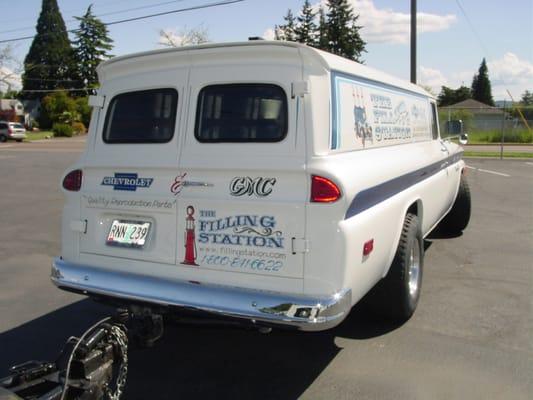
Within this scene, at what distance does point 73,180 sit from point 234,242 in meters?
1.40

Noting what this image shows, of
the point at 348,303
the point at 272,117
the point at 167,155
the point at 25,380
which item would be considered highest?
the point at 272,117

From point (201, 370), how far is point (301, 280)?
1197 mm

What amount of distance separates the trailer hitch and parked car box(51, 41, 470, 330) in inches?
14.0

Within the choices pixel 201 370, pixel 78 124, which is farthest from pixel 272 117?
pixel 78 124

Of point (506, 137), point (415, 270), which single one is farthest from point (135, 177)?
point (506, 137)

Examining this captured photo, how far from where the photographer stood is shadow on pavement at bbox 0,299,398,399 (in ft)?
11.9

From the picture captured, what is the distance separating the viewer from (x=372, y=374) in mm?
3758

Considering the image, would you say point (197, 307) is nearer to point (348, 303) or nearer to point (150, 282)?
point (150, 282)

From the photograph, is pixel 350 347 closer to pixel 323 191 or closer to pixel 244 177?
pixel 323 191

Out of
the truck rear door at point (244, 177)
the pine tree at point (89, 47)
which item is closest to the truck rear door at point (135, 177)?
the truck rear door at point (244, 177)

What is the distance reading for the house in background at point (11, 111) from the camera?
210 ft

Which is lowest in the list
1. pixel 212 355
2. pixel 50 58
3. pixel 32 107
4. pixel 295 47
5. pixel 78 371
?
pixel 212 355

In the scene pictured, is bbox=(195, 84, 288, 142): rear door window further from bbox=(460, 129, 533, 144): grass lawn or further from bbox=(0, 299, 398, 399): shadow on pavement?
bbox=(460, 129, 533, 144): grass lawn

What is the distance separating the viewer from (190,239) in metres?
3.48
